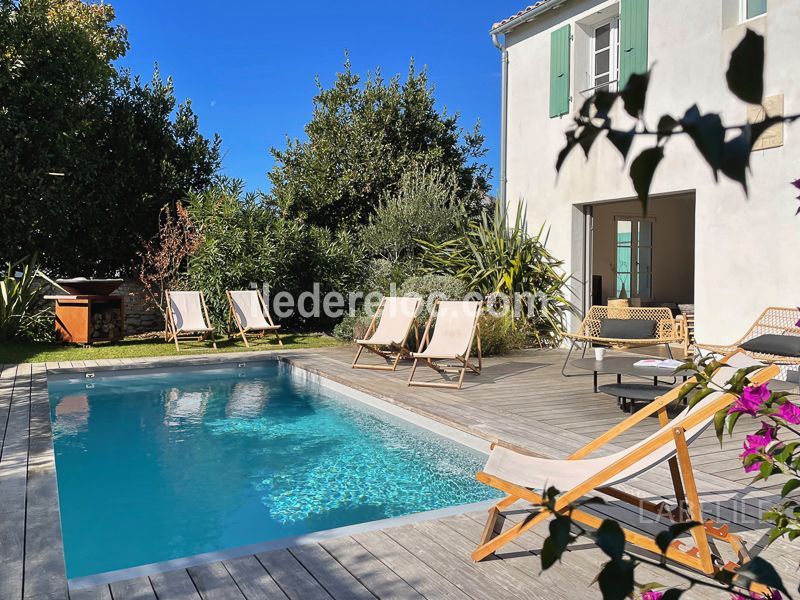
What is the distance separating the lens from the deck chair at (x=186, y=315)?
10.6m

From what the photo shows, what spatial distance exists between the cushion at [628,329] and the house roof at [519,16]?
5.25 metres

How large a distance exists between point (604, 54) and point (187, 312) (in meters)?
7.67

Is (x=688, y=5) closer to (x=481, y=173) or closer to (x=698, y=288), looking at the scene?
(x=698, y=288)

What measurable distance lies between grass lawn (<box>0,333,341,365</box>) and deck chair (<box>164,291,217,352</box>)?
23 centimetres

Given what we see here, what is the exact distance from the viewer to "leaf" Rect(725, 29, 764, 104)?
23.2 inches

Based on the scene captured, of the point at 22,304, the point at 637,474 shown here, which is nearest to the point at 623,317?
the point at 637,474

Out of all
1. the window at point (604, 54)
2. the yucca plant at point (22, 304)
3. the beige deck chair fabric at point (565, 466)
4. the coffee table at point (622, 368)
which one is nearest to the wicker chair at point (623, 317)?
the coffee table at point (622, 368)

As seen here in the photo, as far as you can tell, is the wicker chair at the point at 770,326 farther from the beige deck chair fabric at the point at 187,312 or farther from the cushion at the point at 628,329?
the beige deck chair fabric at the point at 187,312

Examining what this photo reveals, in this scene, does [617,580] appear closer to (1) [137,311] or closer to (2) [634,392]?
(2) [634,392]

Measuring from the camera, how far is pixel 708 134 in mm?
593

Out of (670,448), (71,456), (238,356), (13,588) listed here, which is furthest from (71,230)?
(670,448)

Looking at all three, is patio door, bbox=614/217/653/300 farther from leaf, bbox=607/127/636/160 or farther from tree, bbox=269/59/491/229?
leaf, bbox=607/127/636/160

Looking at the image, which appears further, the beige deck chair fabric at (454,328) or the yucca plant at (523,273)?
the yucca plant at (523,273)

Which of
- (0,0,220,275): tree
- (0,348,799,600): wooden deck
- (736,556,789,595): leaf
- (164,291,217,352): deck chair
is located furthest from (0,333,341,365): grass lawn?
(736,556,789,595): leaf
